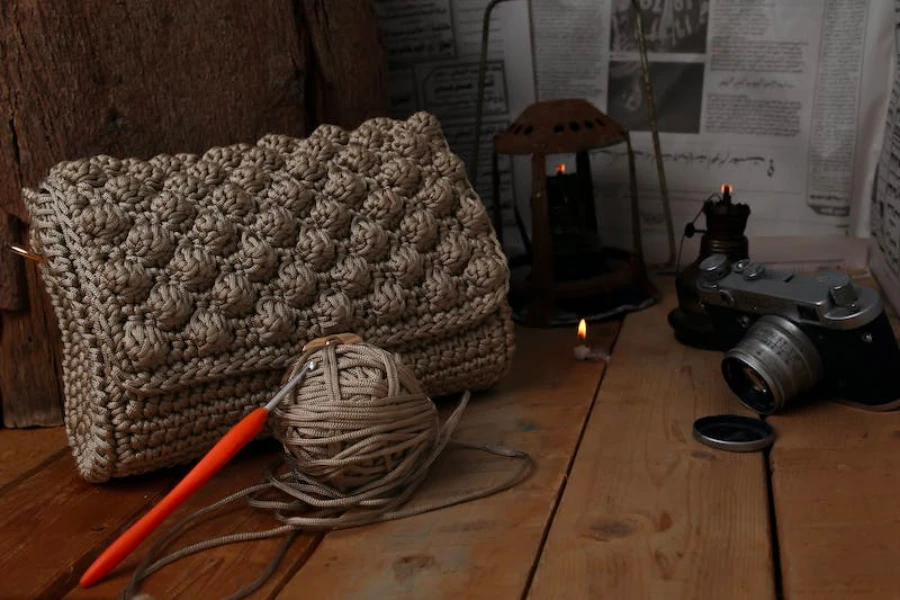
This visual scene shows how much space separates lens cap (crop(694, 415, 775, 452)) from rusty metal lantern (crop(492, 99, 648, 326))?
0.92 feet

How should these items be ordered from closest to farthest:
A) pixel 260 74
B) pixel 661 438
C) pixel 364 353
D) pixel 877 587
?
pixel 877 587 → pixel 364 353 → pixel 661 438 → pixel 260 74

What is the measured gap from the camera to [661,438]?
79 centimetres

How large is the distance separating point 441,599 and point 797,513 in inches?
→ 9.6

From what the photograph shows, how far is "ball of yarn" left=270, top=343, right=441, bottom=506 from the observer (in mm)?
663

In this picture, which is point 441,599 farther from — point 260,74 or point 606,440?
point 260,74

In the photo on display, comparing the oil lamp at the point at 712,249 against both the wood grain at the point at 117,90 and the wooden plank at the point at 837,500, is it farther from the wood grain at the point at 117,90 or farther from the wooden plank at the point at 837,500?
the wood grain at the point at 117,90

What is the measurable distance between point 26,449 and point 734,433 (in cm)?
58

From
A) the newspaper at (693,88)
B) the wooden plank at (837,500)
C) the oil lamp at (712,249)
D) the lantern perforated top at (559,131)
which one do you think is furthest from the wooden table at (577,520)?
the newspaper at (693,88)

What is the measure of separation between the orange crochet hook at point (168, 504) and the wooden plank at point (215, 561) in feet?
0.04

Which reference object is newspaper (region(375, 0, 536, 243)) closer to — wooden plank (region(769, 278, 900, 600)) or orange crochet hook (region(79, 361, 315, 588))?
wooden plank (region(769, 278, 900, 600))

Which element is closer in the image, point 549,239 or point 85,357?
point 85,357

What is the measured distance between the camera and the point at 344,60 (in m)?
0.99

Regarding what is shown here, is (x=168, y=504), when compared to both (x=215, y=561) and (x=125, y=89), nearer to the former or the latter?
(x=215, y=561)

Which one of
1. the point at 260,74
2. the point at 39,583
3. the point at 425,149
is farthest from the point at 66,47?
the point at 39,583
